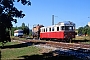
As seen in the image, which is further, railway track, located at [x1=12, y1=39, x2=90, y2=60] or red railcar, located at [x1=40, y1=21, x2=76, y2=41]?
red railcar, located at [x1=40, y1=21, x2=76, y2=41]

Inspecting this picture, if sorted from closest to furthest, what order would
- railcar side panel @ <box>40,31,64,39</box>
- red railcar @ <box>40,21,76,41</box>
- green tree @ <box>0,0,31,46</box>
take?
green tree @ <box>0,0,31,46</box> < red railcar @ <box>40,21,76,41</box> < railcar side panel @ <box>40,31,64,39</box>

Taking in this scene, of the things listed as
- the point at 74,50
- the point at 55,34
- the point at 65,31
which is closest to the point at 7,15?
the point at 74,50

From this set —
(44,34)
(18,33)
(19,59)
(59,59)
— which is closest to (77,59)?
(59,59)

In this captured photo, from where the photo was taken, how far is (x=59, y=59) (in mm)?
15836

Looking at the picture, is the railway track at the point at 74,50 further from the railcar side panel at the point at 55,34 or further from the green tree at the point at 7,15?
the railcar side panel at the point at 55,34

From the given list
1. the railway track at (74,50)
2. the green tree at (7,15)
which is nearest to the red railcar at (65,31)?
the railway track at (74,50)

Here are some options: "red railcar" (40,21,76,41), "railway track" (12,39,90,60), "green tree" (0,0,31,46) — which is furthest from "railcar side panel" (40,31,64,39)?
"green tree" (0,0,31,46)

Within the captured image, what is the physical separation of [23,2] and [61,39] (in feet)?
76.3

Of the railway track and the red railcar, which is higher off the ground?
the red railcar

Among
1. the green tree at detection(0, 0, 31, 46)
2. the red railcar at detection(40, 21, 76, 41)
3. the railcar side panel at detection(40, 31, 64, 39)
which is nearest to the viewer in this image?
the green tree at detection(0, 0, 31, 46)

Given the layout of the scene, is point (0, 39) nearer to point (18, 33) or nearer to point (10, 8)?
point (10, 8)

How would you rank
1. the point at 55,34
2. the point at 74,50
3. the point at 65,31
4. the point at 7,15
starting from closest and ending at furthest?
1. the point at 7,15
2. the point at 74,50
3. the point at 65,31
4. the point at 55,34

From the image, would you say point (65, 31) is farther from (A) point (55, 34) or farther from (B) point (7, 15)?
(B) point (7, 15)

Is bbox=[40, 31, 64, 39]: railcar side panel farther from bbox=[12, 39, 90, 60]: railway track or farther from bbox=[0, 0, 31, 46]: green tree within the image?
bbox=[0, 0, 31, 46]: green tree
